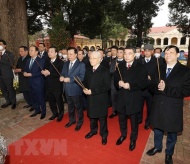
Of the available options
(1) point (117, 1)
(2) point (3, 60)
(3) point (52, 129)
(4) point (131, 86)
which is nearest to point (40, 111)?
(3) point (52, 129)

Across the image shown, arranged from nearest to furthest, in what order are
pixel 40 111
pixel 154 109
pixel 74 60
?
pixel 154 109 < pixel 74 60 < pixel 40 111

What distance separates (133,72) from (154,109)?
91cm

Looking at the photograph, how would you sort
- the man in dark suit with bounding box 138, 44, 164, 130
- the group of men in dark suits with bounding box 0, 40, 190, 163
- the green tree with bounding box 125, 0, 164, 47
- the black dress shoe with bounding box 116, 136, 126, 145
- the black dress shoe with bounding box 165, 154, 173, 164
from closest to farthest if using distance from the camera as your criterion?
the group of men in dark suits with bounding box 0, 40, 190, 163
the black dress shoe with bounding box 165, 154, 173, 164
the black dress shoe with bounding box 116, 136, 126, 145
the man in dark suit with bounding box 138, 44, 164, 130
the green tree with bounding box 125, 0, 164, 47

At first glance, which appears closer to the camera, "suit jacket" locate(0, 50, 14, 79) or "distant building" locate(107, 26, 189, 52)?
"suit jacket" locate(0, 50, 14, 79)

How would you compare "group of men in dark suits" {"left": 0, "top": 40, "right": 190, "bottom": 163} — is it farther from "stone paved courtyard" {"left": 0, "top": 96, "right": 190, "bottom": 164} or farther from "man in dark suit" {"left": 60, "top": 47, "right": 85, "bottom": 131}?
"stone paved courtyard" {"left": 0, "top": 96, "right": 190, "bottom": 164}

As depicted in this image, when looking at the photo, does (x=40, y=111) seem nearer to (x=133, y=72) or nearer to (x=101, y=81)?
(x=101, y=81)

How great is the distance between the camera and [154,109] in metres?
3.92

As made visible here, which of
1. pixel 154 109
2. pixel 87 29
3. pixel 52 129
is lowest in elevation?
pixel 52 129

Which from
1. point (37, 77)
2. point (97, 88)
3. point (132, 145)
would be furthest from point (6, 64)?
point (132, 145)

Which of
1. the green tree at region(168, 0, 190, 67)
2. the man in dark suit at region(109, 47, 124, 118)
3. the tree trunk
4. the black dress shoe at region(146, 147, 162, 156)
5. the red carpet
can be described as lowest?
the red carpet

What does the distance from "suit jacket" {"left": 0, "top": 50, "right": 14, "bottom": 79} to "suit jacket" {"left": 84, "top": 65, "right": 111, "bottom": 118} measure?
3823mm

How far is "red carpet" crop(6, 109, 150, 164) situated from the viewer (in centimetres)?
411

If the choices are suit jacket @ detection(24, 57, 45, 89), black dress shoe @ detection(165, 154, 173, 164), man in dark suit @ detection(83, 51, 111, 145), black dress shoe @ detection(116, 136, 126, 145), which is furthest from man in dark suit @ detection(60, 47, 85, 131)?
black dress shoe @ detection(165, 154, 173, 164)

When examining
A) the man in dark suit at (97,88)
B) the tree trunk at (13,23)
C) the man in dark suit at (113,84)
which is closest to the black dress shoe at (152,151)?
the man in dark suit at (97,88)
